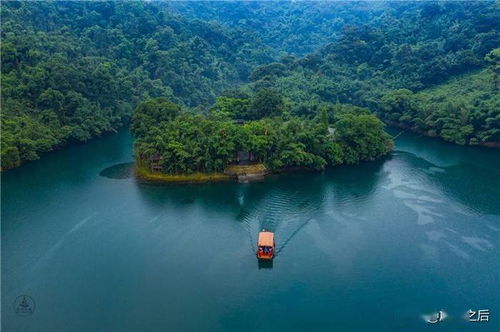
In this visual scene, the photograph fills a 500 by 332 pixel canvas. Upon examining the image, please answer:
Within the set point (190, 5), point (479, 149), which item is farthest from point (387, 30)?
point (190, 5)

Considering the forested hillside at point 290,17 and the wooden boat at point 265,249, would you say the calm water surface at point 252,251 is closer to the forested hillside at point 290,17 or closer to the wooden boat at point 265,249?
the wooden boat at point 265,249

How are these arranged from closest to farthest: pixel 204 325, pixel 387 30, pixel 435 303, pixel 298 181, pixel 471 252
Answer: pixel 204 325 < pixel 435 303 < pixel 471 252 < pixel 298 181 < pixel 387 30

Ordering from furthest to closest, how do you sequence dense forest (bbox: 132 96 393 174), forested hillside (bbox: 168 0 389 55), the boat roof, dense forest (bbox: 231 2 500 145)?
forested hillside (bbox: 168 0 389 55)
dense forest (bbox: 231 2 500 145)
dense forest (bbox: 132 96 393 174)
the boat roof

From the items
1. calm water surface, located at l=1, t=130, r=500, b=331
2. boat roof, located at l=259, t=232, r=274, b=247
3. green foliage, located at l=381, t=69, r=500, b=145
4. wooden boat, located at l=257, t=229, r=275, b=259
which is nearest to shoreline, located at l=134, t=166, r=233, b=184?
calm water surface, located at l=1, t=130, r=500, b=331

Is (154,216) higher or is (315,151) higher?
(315,151)

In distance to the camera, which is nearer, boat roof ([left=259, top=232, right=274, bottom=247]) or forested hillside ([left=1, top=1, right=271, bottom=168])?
boat roof ([left=259, top=232, right=274, bottom=247])

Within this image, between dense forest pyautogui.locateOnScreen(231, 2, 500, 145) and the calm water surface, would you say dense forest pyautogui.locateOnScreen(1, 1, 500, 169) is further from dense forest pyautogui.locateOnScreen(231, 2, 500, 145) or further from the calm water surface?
the calm water surface

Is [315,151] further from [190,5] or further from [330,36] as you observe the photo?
[190,5]
